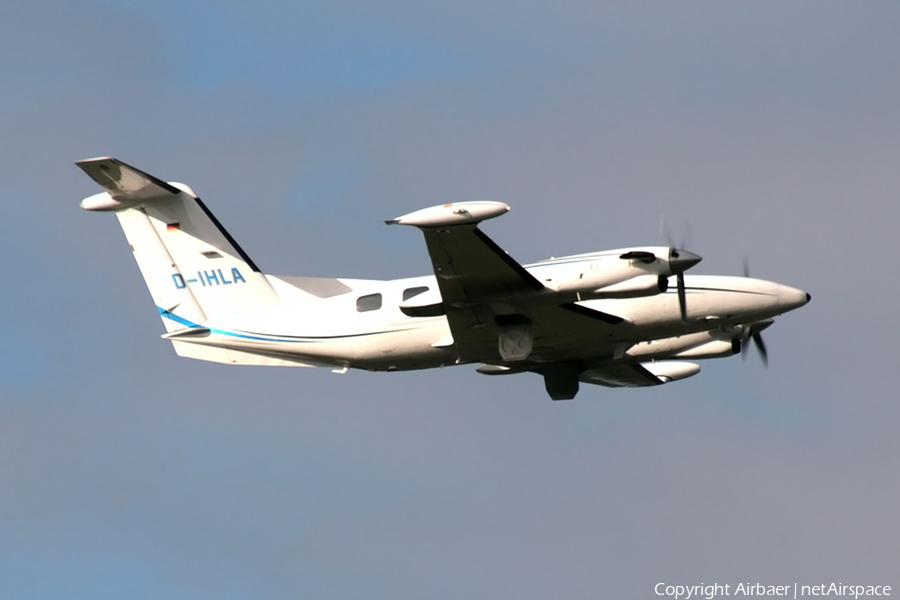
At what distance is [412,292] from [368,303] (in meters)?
1.06

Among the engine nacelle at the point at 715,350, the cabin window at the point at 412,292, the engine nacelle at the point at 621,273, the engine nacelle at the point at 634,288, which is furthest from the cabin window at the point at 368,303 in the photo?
the engine nacelle at the point at 715,350

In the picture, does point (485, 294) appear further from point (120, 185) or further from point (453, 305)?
point (120, 185)

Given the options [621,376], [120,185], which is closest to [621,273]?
[621,376]

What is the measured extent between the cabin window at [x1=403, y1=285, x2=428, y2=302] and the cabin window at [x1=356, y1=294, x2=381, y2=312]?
2.00 feet

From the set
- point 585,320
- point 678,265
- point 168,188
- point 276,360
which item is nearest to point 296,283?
point 276,360

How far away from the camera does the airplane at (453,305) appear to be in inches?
973

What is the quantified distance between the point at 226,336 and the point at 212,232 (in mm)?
2774

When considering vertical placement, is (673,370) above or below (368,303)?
below

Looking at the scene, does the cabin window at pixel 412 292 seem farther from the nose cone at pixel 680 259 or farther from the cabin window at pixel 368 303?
the nose cone at pixel 680 259

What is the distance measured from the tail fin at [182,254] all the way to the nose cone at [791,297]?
442 inches

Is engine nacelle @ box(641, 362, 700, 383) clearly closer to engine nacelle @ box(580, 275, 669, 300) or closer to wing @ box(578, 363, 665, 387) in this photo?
wing @ box(578, 363, 665, 387)

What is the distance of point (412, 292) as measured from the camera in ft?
89.0

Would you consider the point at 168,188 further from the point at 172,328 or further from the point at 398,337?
the point at 398,337

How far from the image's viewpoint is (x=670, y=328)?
26.6m
